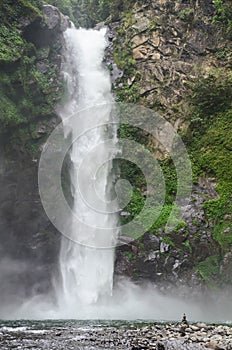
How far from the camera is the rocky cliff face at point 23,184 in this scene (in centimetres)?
1415

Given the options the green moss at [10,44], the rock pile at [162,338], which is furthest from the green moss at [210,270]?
the green moss at [10,44]

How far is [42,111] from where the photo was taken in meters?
15.3

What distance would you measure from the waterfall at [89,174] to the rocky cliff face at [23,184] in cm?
80

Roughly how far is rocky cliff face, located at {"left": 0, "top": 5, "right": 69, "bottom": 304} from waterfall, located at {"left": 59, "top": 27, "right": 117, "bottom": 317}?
2.63ft

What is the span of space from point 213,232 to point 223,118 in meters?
4.32

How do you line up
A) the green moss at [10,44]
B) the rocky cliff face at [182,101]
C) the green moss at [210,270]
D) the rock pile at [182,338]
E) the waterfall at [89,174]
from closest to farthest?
the rock pile at [182,338] < the green moss at [210,270] < the rocky cliff face at [182,101] < the green moss at [10,44] < the waterfall at [89,174]

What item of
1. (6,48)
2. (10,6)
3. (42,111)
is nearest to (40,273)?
(42,111)

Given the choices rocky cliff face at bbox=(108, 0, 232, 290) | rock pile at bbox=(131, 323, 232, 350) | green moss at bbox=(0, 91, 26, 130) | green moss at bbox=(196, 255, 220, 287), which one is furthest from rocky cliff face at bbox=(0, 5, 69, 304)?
rock pile at bbox=(131, 323, 232, 350)

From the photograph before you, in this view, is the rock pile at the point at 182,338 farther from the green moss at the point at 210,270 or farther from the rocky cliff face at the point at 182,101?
the rocky cliff face at the point at 182,101

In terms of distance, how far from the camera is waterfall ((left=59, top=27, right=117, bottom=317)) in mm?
14086

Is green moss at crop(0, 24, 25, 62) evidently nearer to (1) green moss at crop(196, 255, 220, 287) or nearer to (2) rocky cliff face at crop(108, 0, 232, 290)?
(2) rocky cliff face at crop(108, 0, 232, 290)

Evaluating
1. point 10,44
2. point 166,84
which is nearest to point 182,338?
point 166,84

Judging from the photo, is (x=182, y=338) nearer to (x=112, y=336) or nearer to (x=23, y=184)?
(x=112, y=336)

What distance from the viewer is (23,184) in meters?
14.4
